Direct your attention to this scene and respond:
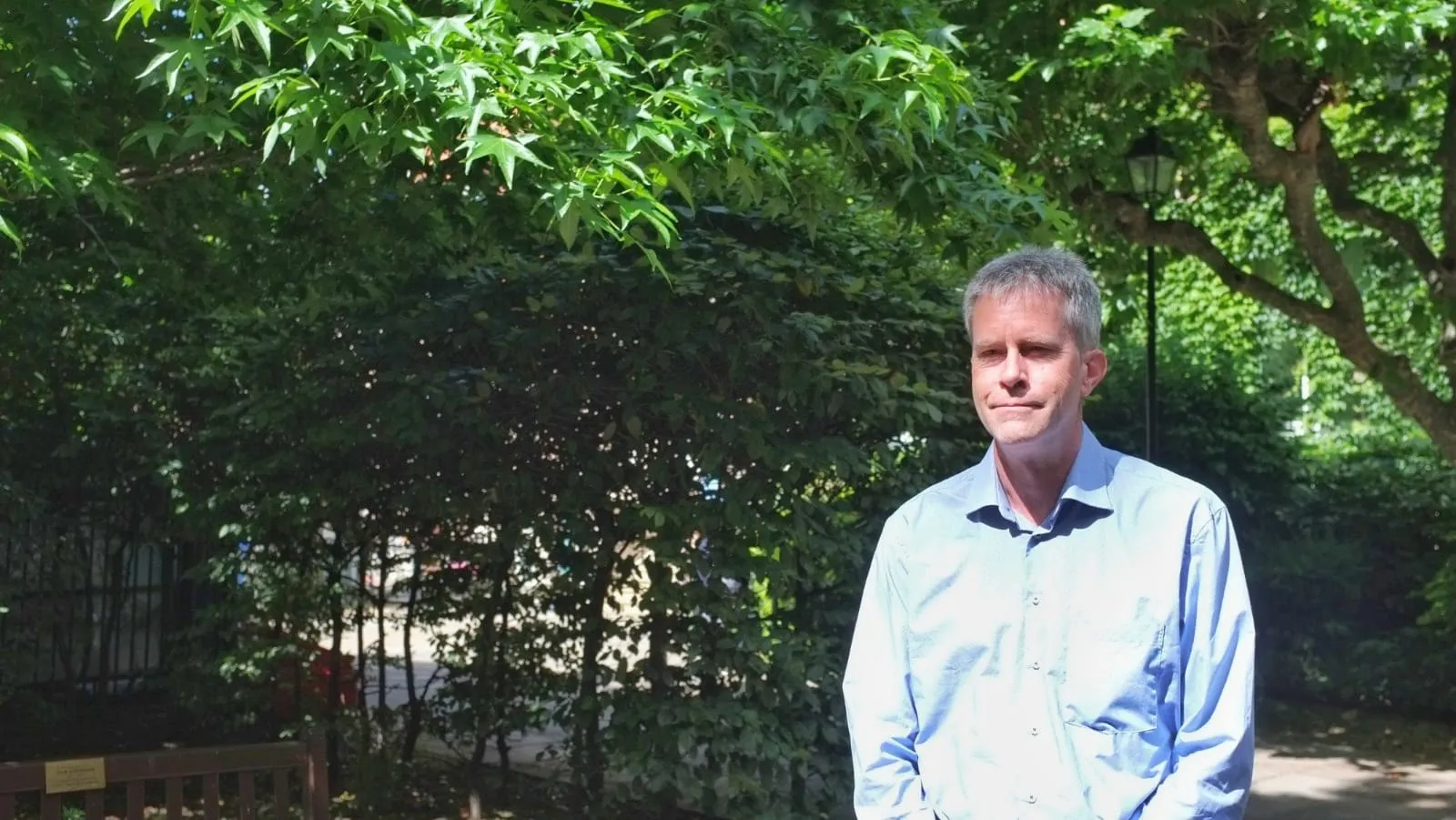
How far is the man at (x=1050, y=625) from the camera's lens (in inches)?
87.4

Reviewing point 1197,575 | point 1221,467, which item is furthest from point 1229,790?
point 1221,467

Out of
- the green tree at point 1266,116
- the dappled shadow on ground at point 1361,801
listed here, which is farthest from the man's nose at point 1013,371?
the dappled shadow on ground at point 1361,801

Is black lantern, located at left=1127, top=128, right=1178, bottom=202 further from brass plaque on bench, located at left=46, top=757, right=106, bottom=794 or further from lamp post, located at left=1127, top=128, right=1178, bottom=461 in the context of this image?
brass plaque on bench, located at left=46, top=757, right=106, bottom=794

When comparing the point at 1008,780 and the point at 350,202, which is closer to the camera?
the point at 1008,780

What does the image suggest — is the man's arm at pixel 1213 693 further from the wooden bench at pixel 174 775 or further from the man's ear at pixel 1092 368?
the wooden bench at pixel 174 775

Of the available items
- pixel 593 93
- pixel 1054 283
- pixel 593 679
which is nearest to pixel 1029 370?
pixel 1054 283

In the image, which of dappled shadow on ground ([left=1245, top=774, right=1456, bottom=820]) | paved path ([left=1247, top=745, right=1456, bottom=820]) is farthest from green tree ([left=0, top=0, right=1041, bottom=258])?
paved path ([left=1247, top=745, right=1456, bottom=820])

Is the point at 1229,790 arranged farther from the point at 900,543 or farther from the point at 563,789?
the point at 563,789

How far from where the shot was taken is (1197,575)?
2.25 metres

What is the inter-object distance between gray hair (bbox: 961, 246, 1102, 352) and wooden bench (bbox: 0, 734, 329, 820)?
291cm

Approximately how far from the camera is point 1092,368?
7.91 ft

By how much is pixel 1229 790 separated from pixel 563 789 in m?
4.89

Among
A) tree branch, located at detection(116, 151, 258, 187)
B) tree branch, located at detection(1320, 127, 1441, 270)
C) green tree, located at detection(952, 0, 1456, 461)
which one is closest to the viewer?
tree branch, located at detection(116, 151, 258, 187)

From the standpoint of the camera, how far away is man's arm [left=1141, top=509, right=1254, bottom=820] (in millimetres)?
2158
